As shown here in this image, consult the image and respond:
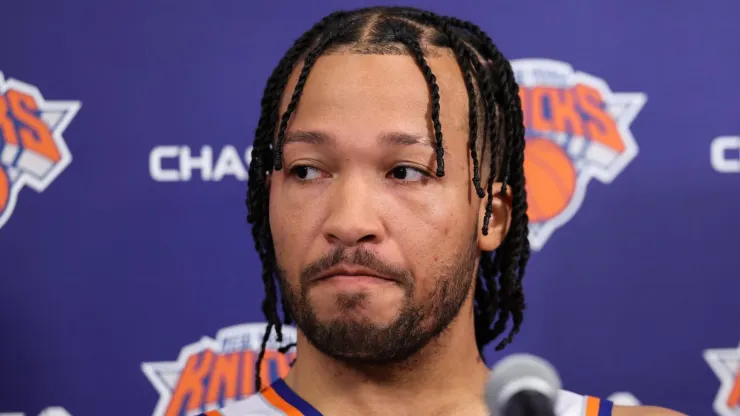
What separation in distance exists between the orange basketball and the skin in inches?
16.5

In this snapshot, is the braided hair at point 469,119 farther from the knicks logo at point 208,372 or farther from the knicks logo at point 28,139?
the knicks logo at point 28,139

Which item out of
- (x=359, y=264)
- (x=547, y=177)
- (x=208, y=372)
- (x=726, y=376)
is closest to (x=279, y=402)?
(x=359, y=264)

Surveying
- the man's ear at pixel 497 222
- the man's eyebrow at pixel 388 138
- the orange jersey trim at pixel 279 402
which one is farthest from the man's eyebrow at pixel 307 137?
the orange jersey trim at pixel 279 402

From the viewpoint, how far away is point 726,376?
5.08ft

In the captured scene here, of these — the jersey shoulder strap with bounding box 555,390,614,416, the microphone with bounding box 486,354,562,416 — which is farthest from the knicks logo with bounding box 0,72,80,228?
the microphone with bounding box 486,354,562,416

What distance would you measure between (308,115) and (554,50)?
64cm

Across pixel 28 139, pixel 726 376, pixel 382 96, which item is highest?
pixel 382 96

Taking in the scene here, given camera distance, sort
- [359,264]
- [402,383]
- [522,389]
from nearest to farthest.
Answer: [522,389], [359,264], [402,383]

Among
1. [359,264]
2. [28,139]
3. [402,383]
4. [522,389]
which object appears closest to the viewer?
[522,389]

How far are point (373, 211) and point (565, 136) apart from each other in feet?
2.14

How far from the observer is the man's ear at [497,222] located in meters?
1.19

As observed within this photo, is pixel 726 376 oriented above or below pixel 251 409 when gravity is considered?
below

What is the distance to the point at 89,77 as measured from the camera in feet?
5.06

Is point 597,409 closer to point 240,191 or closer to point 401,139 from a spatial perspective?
point 401,139
